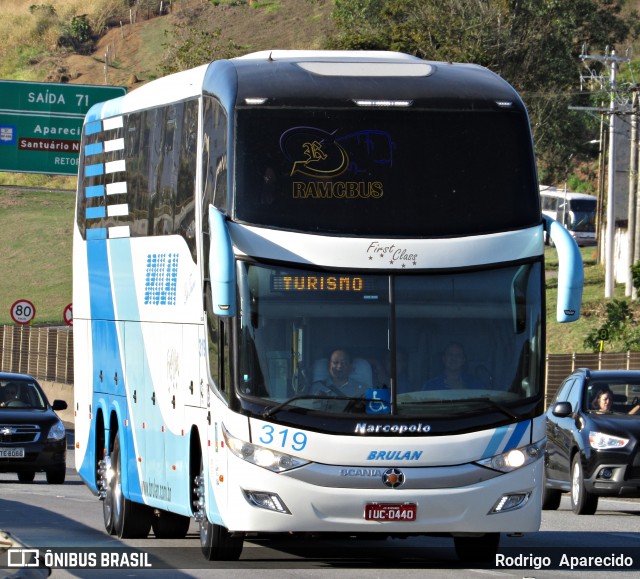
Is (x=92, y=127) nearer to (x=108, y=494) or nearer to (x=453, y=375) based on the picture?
A: (x=108, y=494)

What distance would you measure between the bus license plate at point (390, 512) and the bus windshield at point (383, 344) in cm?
68

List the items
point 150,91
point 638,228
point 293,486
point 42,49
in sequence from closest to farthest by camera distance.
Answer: point 293,486, point 150,91, point 638,228, point 42,49

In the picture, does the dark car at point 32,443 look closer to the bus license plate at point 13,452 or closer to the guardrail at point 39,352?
the bus license plate at point 13,452

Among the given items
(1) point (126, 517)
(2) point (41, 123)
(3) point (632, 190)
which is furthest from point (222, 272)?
(3) point (632, 190)

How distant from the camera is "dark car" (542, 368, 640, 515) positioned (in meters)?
19.5

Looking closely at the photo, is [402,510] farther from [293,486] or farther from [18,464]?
[18,464]

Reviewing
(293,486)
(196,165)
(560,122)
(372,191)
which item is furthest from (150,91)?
(560,122)

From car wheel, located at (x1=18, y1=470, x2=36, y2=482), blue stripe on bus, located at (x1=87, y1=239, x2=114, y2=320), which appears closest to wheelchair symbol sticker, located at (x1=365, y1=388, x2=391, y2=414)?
blue stripe on bus, located at (x1=87, y1=239, x2=114, y2=320)

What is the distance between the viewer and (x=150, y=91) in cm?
1655

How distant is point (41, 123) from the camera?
39031 mm

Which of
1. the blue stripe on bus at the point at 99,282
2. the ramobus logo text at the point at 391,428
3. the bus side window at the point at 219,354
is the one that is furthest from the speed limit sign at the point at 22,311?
the ramobus logo text at the point at 391,428

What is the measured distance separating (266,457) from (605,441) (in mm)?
8075

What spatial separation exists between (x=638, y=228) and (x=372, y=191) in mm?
50601

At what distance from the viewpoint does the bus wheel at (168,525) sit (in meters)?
16.7
